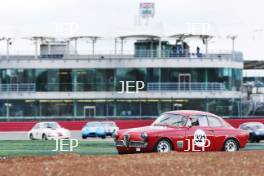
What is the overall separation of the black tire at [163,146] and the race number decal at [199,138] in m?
1.00

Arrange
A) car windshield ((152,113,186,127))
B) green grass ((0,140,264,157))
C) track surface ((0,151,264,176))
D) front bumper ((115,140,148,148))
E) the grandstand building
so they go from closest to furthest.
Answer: track surface ((0,151,264,176)), front bumper ((115,140,148,148)), car windshield ((152,113,186,127)), green grass ((0,140,264,157)), the grandstand building

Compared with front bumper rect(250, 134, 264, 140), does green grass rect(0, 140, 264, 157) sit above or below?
above

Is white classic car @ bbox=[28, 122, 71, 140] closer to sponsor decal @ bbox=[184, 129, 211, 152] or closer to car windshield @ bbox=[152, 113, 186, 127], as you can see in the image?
Result: car windshield @ bbox=[152, 113, 186, 127]

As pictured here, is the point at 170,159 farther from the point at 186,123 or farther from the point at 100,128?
the point at 100,128

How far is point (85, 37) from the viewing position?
81.8 m

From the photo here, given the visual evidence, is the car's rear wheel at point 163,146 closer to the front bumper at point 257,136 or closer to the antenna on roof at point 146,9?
the front bumper at point 257,136

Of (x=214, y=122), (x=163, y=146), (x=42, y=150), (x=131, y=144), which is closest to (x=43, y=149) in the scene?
(x=42, y=150)

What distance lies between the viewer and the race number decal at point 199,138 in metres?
23.4

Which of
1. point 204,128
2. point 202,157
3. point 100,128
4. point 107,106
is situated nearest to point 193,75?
point 107,106

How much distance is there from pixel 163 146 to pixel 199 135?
56.4 inches

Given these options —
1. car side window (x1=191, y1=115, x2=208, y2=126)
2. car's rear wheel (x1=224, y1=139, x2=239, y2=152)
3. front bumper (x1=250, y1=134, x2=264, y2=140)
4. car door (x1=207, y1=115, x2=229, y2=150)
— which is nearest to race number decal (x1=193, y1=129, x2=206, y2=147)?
car side window (x1=191, y1=115, x2=208, y2=126)

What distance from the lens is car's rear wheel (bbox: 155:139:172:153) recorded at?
22.6 meters

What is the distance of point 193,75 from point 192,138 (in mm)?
56226

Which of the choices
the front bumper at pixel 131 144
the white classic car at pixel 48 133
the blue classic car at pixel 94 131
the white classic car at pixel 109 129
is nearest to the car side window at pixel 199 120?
the front bumper at pixel 131 144
